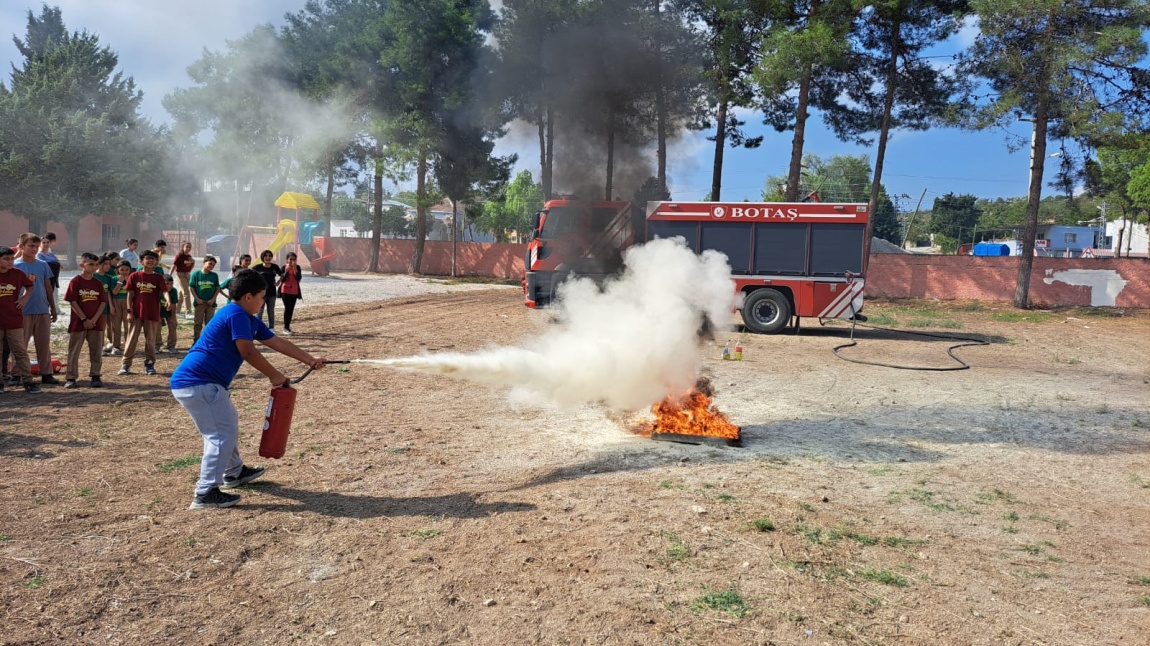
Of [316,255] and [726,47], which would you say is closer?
[726,47]

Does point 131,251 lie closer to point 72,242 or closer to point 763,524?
point 763,524

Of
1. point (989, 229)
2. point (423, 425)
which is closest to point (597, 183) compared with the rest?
point (423, 425)

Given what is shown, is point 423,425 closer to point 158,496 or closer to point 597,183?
Result: point 158,496

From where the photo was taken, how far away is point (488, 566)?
4.42 m

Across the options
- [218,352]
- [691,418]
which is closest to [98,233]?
[218,352]

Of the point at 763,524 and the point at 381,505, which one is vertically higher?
the point at 763,524

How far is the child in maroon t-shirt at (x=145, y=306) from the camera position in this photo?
10133 mm

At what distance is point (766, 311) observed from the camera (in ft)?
56.3

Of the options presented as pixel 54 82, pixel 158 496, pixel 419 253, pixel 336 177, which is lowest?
pixel 158 496

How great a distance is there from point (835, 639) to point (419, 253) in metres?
38.6

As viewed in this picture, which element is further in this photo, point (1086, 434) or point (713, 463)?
point (1086, 434)

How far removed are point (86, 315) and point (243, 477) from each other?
5.03 meters

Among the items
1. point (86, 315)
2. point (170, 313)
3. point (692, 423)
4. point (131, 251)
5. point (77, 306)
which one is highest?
point (131, 251)

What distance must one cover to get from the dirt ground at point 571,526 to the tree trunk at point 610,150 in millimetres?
14678
